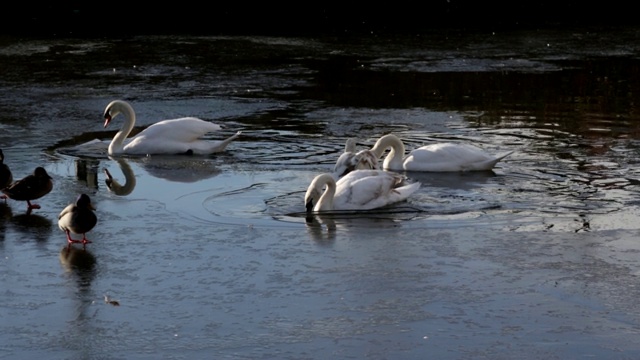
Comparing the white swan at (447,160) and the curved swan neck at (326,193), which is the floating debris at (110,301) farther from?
the white swan at (447,160)

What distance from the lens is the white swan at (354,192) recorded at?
10359mm

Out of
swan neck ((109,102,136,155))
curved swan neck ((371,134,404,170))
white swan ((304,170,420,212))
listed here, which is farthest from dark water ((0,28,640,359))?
curved swan neck ((371,134,404,170))

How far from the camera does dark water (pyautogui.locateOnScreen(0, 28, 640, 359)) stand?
23.7 ft

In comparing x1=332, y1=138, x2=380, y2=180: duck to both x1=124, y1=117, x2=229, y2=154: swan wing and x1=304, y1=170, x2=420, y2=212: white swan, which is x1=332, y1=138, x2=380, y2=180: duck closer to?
x1=304, y1=170, x2=420, y2=212: white swan

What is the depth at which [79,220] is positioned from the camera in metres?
9.44

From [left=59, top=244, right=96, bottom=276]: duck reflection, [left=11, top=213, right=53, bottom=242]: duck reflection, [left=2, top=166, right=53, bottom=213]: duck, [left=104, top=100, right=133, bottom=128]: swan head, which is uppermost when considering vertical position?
[left=104, top=100, right=133, bottom=128]: swan head

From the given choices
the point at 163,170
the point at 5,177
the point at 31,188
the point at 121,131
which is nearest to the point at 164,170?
the point at 163,170

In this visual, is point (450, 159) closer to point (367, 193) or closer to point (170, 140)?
point (367, 193)

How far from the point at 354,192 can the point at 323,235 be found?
3.08ft

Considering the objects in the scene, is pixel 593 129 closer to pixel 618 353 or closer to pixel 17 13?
pixel 618 353

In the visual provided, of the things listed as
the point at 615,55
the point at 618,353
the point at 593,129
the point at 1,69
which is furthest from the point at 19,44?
the point at 618,353

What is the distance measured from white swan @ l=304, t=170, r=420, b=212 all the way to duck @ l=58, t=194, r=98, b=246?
6.03ft

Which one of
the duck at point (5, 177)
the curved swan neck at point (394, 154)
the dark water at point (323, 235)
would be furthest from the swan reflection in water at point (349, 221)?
the duck at point (5, 177)

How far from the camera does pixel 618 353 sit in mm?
6801
